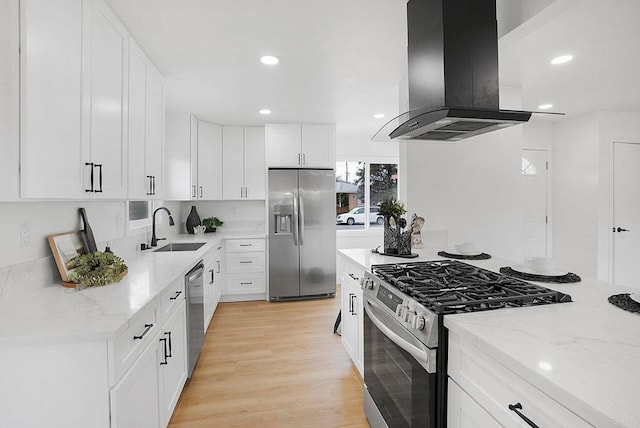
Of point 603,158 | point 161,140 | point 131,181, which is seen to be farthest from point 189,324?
point 603,158

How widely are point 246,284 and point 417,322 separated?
3605mm

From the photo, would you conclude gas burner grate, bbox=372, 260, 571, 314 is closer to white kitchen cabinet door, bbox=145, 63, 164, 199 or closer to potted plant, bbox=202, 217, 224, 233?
white kitchen cabinet door, bbox=145, 63, 164, 199

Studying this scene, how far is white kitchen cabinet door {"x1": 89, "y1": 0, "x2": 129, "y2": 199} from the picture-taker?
5.55 feet

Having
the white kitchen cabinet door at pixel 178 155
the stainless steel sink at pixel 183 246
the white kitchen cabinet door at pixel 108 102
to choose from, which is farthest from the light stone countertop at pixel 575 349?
the white kitchen cabinet door at pixel 178 155

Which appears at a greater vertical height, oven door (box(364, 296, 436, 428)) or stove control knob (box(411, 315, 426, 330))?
stove control knob (box(411, 315, 426, 330))

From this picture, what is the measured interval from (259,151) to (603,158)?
4524 millimetres

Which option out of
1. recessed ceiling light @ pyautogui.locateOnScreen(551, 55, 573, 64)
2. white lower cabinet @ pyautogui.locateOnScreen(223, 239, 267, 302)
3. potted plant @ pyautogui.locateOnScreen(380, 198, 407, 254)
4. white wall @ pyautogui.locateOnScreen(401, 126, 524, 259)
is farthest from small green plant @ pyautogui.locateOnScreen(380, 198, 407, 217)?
white lower cabinet @ pyautogui.locateOnScreen(223, 239, 267, 302)

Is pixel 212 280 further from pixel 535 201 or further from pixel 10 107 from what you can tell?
pixel 535 201

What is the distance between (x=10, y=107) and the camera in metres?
1.20

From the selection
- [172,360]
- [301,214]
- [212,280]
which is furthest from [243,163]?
[172,360]

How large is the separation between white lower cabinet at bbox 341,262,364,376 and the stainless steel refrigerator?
174 cm

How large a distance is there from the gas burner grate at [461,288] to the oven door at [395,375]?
0.54 feet

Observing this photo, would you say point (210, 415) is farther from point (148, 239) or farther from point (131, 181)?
point (148, 239)

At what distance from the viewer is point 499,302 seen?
4.20 ft
